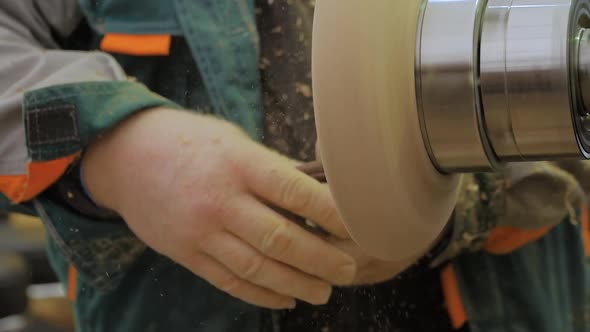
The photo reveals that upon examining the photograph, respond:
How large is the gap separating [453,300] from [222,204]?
→ 0.17m

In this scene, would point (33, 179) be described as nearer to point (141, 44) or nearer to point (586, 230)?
point (141, 44)

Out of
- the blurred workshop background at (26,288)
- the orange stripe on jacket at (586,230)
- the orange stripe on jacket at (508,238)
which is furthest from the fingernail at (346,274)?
the blurred workshop background at (26,288)

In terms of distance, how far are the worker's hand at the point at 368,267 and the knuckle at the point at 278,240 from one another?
13 mm

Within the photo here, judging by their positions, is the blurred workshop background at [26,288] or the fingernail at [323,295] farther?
the blurred workshop background at [26,288]

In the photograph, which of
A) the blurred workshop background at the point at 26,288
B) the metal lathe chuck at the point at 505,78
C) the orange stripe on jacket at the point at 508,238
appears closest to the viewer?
the metal lathe chuck at the point at 505,78

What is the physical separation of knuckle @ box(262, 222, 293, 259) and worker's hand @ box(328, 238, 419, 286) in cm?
1

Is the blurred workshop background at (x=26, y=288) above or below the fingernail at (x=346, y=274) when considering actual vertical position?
below

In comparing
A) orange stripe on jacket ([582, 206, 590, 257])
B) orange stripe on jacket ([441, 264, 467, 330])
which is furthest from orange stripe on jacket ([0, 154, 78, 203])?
orange stripe on jacket ([582, 206, 590, 257])

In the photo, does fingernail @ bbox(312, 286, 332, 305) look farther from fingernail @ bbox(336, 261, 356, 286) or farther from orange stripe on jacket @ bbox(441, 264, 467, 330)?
orange stripe on jacket @ bbox(441, 264, 467, 330)

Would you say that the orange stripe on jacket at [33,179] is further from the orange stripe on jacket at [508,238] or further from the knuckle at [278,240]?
the orange stripe on jacket at [508,238]

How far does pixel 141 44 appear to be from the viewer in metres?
0.21

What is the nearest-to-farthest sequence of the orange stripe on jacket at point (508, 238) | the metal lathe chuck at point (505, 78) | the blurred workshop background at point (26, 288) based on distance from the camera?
the metal lathe chuck at point (505, 78), the orange stripe on jacket at point (508, 238), the blurred workshop background at point (26, 288)

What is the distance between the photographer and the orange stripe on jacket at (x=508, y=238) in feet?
1.08

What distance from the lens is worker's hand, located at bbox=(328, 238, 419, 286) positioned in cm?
21
